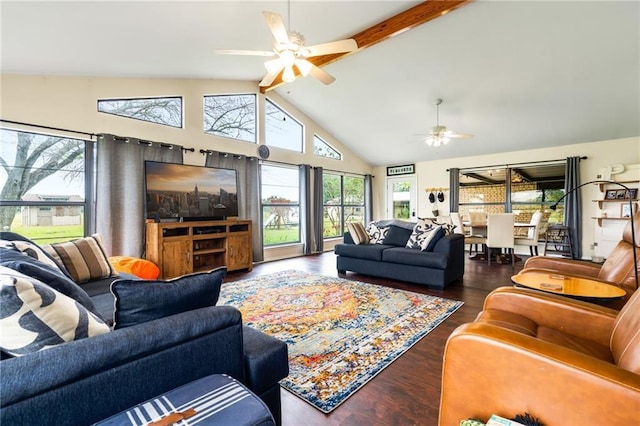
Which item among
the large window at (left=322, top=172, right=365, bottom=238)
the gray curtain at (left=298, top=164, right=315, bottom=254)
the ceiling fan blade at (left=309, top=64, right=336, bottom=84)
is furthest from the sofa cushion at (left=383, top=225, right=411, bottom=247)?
the ceiling fan blade at (left=309, top=64, right=336, bottom=84)

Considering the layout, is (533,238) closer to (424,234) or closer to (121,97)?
(424,234)

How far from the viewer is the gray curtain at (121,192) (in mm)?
3838

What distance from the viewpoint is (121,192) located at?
4035 mm

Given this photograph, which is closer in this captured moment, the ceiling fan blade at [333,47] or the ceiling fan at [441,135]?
the ceiling fan blade at [333,47]

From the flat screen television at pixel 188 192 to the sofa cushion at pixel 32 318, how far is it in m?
3.66

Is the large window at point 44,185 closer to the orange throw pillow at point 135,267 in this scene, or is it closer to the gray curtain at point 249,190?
the orange throw pillow at point 135,267

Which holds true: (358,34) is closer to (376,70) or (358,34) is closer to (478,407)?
(376,70)

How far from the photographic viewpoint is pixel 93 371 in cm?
88

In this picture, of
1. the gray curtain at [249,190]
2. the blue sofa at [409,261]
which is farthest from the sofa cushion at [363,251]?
the gray curtain at [249,190]

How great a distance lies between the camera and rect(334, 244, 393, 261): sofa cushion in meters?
4.42

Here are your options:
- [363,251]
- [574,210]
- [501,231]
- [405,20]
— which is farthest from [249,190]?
[574,210]

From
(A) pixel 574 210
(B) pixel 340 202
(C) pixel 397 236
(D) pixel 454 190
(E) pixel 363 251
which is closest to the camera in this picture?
(E) pixel 363 251

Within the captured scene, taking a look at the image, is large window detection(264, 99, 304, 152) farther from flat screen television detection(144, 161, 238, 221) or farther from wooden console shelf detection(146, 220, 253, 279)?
wooden console shelf detection(146, 220, 253, 279)

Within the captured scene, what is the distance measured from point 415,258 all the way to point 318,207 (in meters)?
3.29
